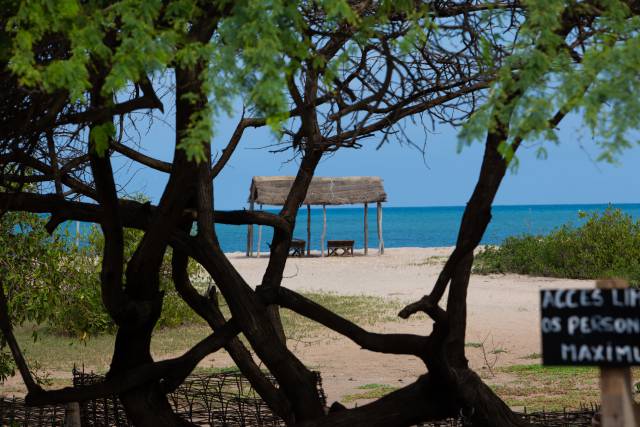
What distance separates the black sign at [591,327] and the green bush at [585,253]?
15.9m

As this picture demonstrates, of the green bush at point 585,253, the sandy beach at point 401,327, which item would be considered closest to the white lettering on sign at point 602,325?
the sandy beach at point 401,327

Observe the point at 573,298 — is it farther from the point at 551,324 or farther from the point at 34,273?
the point at 34,273

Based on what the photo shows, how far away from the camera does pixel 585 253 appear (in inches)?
846

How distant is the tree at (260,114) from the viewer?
11.4 feet

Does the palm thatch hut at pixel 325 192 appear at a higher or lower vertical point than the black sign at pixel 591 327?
higher

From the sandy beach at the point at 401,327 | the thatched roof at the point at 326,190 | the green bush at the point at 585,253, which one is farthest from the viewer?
the thatched roof at the point at 326,190

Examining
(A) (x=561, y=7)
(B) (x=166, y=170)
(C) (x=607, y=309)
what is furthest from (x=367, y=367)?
(A) (x=561, y=7)

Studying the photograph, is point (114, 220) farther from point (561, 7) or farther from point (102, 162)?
point (561, 7)

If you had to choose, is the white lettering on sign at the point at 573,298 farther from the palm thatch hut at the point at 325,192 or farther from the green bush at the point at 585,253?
the palm thatch hut at the point at 325,192

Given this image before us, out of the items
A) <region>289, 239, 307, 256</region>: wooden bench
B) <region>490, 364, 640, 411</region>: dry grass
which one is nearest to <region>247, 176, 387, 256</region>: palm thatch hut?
<region>289, 239, 307, 256</region>: wooden bench

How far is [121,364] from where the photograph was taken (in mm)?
6246

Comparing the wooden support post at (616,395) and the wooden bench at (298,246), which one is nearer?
the wooden support post at (616,395)

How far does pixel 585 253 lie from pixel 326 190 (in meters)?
15.6

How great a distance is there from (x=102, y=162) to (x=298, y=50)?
6.51 feet
